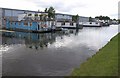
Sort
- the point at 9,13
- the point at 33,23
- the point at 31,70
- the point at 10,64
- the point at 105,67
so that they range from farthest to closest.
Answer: the point at 9,13 → the point at 33,23 → the point at 10,64 → the point at 31,70 → the point at 105,67

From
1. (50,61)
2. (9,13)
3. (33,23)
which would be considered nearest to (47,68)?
(50,61)

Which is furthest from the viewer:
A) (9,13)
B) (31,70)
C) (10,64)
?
(9,13)

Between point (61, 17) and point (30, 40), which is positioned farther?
point (61, 17)

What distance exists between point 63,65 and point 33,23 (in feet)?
161

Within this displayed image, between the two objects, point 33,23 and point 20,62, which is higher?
point 33,23

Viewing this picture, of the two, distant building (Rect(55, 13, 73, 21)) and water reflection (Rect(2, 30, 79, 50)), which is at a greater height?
distant building (Rect(55, 13, 73, 21))

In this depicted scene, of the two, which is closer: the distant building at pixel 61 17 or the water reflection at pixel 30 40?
the water reflection at pixel 30 40

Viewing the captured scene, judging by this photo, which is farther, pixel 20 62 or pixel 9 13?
pixel 9 13

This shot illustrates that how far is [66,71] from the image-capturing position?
69.3ft

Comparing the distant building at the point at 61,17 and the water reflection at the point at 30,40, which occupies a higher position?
the distant building at the point at 61,17

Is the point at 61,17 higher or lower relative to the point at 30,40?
higher

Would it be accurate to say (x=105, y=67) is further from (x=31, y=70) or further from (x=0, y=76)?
(x=0, y=76)

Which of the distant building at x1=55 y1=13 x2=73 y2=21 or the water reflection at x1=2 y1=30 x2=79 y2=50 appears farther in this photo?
the distant building at x1=55 y1=13 x2=73 y2=21

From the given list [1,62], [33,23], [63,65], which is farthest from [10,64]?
[33,23]
